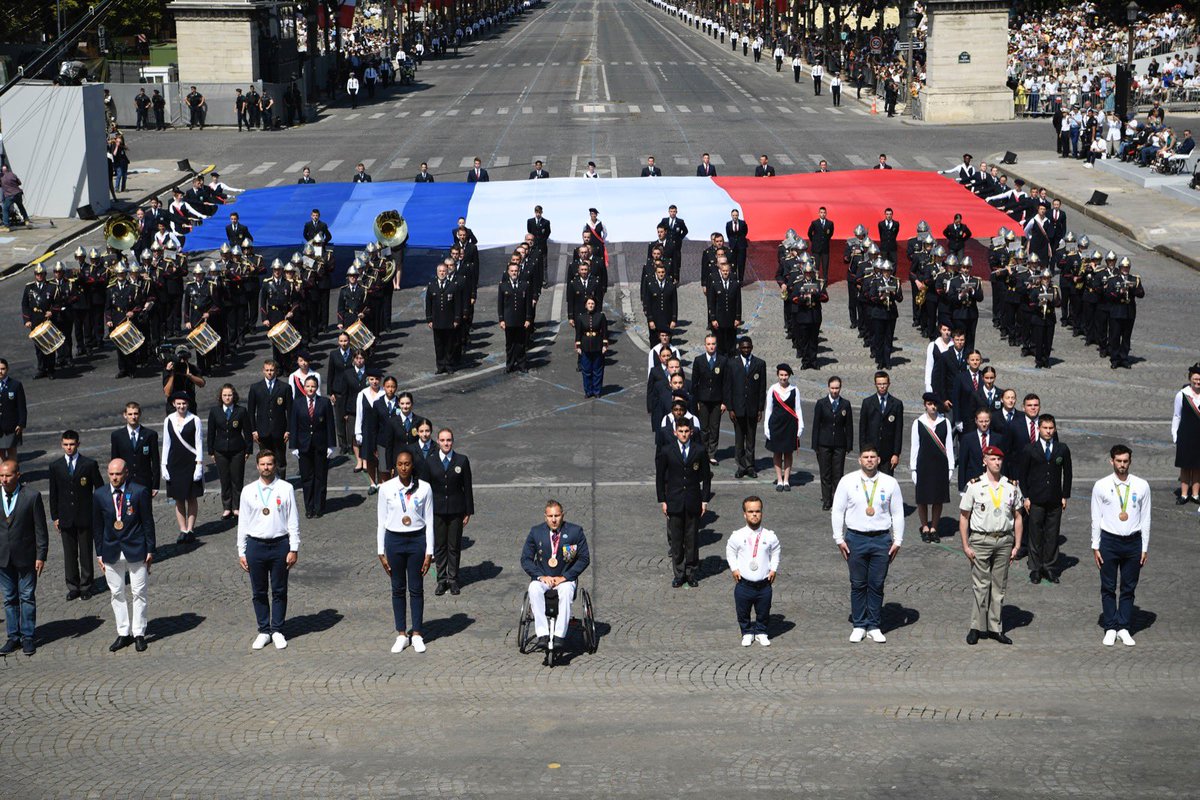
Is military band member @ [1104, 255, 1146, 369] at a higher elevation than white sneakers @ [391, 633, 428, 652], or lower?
higher

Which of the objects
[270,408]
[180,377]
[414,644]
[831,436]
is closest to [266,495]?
[414,644]

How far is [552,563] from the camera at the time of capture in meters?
13.8

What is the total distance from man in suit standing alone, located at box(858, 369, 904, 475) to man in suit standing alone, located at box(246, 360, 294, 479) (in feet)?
21.5

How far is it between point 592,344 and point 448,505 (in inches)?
322

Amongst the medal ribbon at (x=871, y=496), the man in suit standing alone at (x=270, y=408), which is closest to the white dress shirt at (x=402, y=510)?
the medal ribbon at (x=871, y=496)

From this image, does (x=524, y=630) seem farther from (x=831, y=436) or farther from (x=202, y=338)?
(x=202, y=338)

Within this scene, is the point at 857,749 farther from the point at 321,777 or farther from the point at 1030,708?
the point at 321,777

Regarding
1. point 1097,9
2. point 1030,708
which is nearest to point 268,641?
point 1030,708

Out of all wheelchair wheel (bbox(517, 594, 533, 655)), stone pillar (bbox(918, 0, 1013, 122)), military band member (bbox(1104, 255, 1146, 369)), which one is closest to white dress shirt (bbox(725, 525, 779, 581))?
wheelchair wheel (bbox(517, 594, 533, 655))

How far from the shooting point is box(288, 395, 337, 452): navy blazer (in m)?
18.5

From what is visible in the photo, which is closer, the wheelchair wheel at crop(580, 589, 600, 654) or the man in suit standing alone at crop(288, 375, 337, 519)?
the wheelchair wheel at crop(580, 589, 600, 654)

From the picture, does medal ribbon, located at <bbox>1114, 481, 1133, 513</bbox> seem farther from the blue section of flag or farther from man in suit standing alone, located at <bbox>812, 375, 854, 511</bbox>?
the blue section of flag

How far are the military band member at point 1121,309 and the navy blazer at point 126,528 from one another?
53.0 ft

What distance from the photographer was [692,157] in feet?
171
